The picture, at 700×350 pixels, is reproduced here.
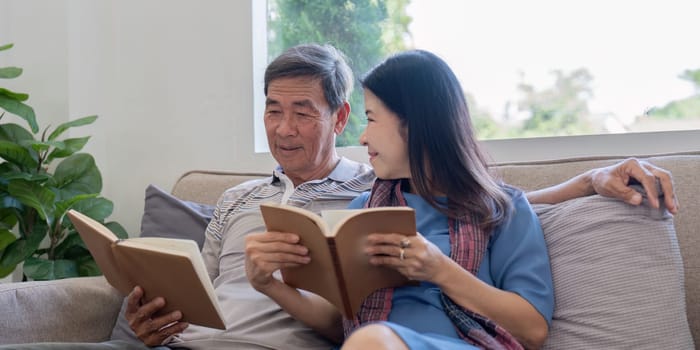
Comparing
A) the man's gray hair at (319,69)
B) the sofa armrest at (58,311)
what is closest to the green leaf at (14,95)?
the sofa armrest at (58,311)

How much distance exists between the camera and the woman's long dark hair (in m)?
1.50

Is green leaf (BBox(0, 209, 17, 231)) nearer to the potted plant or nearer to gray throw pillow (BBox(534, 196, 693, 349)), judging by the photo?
the potted plant

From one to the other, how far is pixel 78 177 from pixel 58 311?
95cm

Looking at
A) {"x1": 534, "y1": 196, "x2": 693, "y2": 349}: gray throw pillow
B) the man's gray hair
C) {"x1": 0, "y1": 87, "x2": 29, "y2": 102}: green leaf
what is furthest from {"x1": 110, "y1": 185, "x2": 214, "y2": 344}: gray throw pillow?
{"x1": 534, "y1": 196, "x2": 693, "y2": 349}: gray throw pillow

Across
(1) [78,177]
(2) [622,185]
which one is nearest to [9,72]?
(1) [78,177]

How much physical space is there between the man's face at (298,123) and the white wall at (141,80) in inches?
28.1

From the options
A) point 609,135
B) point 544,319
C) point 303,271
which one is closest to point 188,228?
point 303,271

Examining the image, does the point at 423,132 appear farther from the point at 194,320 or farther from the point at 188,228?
the point at 188,228

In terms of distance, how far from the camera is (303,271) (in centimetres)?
140

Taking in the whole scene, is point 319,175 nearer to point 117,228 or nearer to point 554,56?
point 554,56

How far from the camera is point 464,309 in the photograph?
1.39 metres

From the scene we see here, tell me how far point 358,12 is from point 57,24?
46.2 inches

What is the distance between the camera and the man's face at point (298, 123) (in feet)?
6.26

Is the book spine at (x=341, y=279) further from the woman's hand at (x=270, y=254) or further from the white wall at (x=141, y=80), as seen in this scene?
the white wall at (x=141, y=80)
